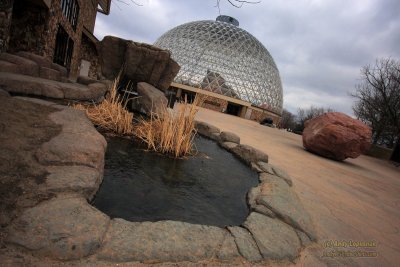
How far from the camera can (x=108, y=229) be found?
1.31 m

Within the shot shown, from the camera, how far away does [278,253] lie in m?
1.56

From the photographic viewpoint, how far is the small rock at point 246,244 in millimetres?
1476

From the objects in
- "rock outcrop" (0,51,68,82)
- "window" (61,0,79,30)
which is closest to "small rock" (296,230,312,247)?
"rock outcrop" (0,51,68,82)

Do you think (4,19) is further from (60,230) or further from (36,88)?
(60,230)

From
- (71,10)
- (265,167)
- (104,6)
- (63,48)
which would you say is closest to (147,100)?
(265,167)

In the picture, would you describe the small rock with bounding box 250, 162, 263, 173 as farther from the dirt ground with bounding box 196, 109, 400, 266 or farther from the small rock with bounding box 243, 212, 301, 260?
the small rock with bounding box 243, 212, 301, 260

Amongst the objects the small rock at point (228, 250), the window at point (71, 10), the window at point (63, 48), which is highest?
the window at point (71, 10)

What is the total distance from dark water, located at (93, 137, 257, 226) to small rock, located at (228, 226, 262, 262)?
0.79ft

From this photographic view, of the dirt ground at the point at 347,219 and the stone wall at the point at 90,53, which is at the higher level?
the stone wall at the point at 90,53

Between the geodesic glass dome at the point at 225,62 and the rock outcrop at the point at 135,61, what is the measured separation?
2431 cm

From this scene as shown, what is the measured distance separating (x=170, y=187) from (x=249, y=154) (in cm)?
178

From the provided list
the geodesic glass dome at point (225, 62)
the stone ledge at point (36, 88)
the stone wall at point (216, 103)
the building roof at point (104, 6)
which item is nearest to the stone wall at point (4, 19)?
the stone ledge at point (36, 88)

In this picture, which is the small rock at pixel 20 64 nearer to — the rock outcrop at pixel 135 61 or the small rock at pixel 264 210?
the rock outcrop at pixel 135 61

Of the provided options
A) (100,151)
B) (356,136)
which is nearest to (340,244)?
(100,151)
